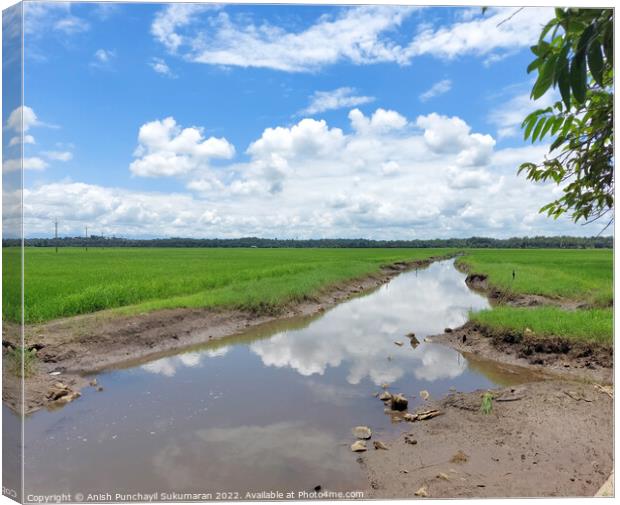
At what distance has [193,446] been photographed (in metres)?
4.49

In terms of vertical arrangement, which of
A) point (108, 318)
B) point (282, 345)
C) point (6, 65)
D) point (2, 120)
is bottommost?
point (282, 345)

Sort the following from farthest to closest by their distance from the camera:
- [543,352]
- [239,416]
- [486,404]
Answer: [543,352] < [239,416] < [486,404]

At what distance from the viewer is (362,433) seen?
4.74 m

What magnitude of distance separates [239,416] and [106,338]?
3.90 meters

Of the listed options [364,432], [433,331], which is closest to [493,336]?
[433,331]

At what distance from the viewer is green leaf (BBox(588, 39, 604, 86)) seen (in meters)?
1.22

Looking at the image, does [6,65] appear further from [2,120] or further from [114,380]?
[114,380]

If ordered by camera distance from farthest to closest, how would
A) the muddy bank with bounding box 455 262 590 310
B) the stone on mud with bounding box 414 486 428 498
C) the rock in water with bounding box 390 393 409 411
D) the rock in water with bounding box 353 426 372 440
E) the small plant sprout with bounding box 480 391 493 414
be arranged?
the muddy bank with bounding box 455 262 590 310 → the rock in water with bounding box 390 393 409 411 → the small plant sprout with bounding box 480 391 493 414 → the rock in water with bounding box 353 426 372 440 → the stone on mud with bounding box 414 486 428 498

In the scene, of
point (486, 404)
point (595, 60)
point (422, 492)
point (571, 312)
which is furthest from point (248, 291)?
point (595, 60)

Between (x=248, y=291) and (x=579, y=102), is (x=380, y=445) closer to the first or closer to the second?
(x=579, y=102)

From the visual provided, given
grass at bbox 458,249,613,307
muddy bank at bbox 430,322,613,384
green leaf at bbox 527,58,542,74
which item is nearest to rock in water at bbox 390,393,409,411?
muddy bank at bbox 430,322,613,384

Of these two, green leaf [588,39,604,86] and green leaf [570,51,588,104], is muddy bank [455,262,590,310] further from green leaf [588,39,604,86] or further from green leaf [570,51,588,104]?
green leaf [570,51,588,104]

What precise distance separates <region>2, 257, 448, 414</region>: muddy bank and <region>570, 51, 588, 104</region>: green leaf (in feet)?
18.6

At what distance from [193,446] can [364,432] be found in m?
1.83
